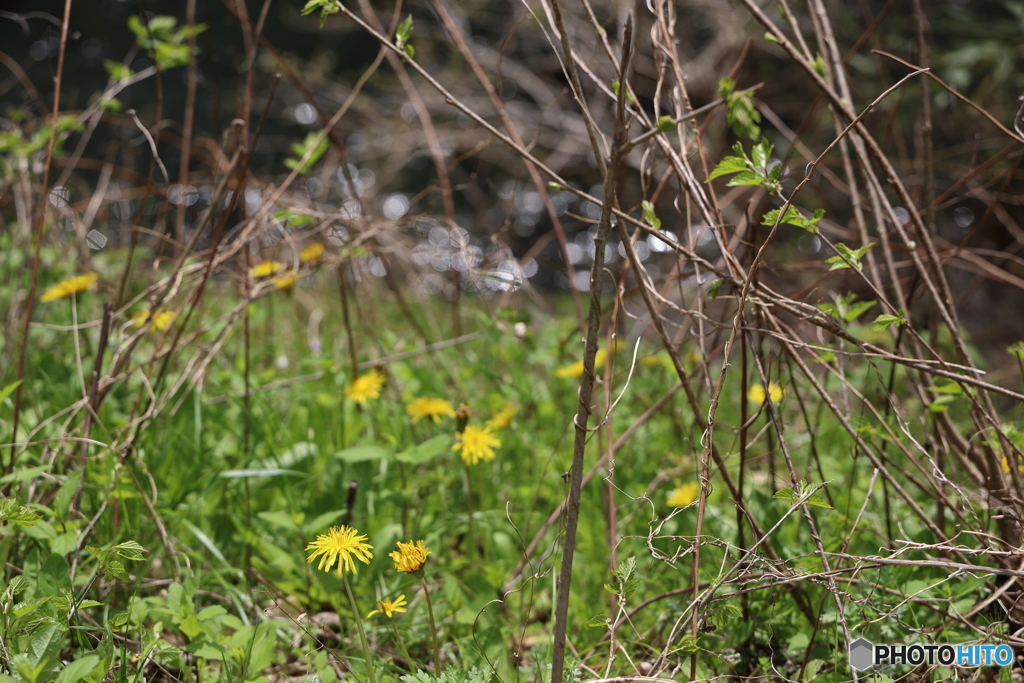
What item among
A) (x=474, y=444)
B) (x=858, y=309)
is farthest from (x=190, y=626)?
(x=858, y=309)

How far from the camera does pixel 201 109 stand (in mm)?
7105

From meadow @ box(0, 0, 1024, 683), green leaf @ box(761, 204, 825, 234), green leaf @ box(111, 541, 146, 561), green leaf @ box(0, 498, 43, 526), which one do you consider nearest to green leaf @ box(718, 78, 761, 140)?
meadow @ box(0, 0, 1024, 683)

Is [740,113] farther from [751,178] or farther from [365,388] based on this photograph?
[365,388]

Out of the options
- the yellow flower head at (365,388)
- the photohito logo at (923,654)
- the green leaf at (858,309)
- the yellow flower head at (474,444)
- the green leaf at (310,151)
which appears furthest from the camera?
the yellow flower head at (365,388)

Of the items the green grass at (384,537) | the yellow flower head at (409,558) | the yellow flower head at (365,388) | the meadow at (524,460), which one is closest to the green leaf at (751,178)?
the meadow at (524,460)

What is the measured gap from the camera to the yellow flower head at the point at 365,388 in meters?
1.58

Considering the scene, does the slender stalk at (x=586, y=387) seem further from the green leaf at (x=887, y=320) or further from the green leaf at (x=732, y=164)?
the green leaf at (x=887, y=320)

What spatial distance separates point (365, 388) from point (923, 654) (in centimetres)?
115

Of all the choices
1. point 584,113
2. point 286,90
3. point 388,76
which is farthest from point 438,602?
point 286,90

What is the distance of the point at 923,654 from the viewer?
1043mm

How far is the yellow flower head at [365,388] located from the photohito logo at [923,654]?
3.42ft

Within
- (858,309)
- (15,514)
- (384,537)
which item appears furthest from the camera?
(384,537)

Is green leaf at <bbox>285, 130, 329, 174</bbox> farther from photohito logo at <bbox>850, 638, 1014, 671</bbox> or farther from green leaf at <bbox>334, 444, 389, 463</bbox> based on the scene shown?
photohito logo at <bbox>850, 638, 1014, 671</bbox>

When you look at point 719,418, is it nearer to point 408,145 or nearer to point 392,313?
point 392,313
